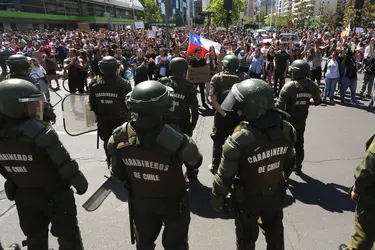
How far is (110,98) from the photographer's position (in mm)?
4648

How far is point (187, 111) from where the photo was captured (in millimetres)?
4832

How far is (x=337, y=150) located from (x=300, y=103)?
2.15 metres

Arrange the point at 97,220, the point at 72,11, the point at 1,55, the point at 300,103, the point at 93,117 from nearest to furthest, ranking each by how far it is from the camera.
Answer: the point at 97,220
the point at 300,103
the point at 93,117
the point at 1,55
the point at 72,11

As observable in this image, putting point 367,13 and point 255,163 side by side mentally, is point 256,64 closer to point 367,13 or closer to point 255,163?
point 255,163

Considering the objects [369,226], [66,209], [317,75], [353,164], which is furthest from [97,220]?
[317,75]

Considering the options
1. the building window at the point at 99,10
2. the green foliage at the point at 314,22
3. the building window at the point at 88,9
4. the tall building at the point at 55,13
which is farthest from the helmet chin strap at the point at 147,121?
the building window at the point at 99,10

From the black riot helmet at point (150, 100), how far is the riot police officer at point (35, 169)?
31.3 inches

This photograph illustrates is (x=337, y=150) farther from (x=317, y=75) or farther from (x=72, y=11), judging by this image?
(x=72, y=11)

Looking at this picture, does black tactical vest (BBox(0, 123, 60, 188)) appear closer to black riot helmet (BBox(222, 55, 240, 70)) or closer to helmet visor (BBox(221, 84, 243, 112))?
helmet visor (BBox(221, 84, 243, 112))

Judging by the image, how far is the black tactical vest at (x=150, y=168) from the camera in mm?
2336

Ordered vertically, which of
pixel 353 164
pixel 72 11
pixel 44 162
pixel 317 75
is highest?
pixel 72 11

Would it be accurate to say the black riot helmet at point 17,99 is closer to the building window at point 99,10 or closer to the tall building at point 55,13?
the tall building at point 55,13

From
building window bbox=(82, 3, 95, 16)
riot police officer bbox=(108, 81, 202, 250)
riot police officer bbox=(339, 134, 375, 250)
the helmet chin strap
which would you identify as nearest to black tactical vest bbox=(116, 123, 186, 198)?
riot police officer bbox=(108, 81, 202, 250)

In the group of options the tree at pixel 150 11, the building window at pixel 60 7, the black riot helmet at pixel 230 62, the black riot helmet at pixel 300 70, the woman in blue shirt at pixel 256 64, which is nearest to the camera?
the black riot helmet at pixel 300 70
